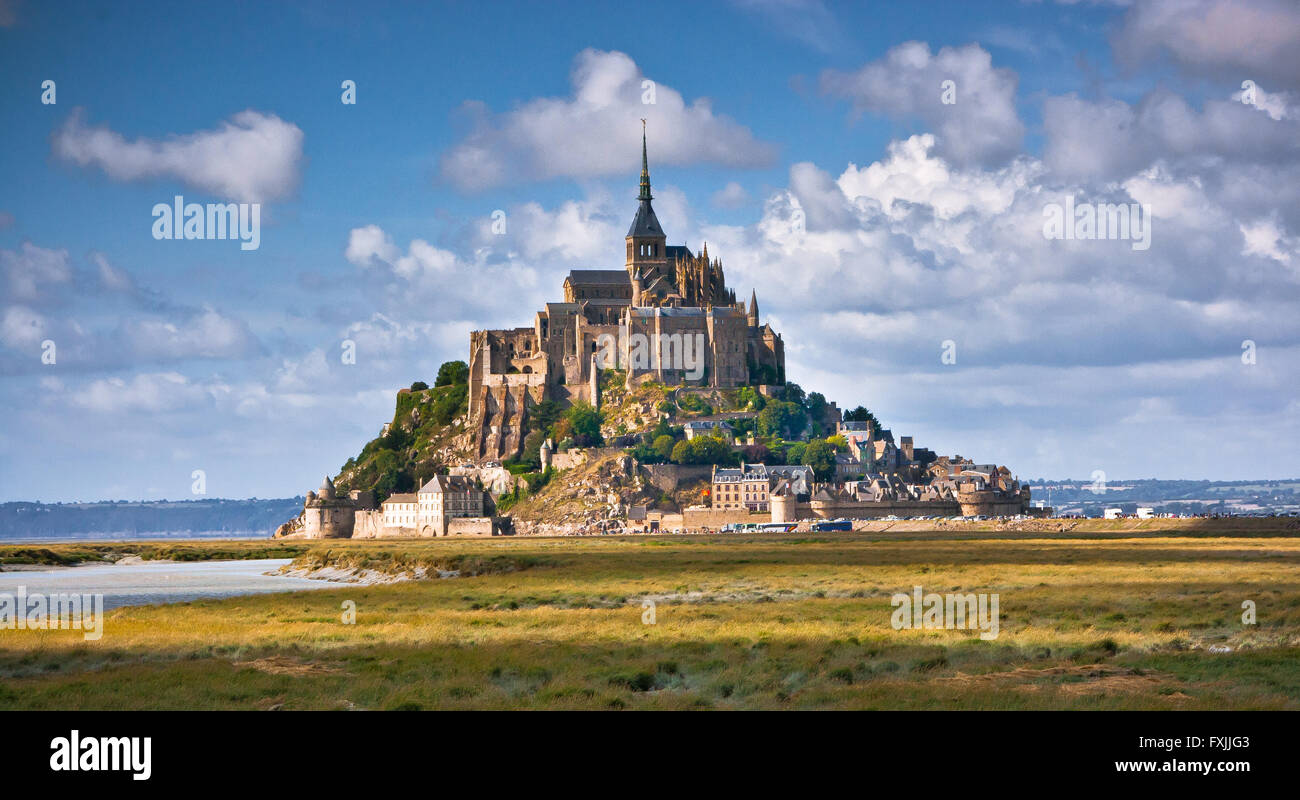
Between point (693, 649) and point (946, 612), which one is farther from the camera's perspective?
point (946, 612)

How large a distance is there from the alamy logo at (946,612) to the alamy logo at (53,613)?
68.2ft

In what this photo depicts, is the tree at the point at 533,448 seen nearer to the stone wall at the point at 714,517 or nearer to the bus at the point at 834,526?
the stone wall at the point at 714,517

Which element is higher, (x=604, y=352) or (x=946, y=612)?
(x=604, y=352)

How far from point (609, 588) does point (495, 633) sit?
18202 mm

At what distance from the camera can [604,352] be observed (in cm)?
16800

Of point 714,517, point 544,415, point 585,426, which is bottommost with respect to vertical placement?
point 714,517

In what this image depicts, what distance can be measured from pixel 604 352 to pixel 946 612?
12959 centimetres
